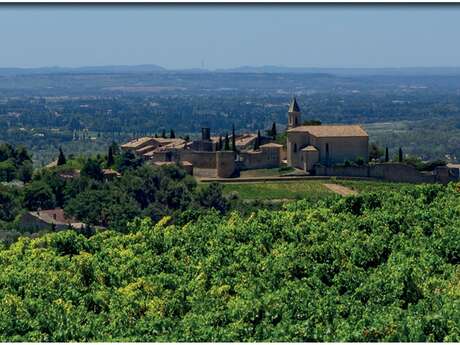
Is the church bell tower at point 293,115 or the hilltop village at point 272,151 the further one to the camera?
the church bell tower at point 293,115

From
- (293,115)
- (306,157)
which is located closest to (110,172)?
(306,157)

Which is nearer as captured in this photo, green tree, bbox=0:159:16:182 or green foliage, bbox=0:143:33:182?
green foliage, bbox=0:143:33:182

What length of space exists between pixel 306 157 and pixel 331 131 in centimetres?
165

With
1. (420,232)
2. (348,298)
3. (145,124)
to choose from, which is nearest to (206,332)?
(348,298)

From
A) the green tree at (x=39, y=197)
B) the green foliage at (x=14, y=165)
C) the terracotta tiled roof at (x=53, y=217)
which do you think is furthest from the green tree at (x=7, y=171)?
the terracotta tiled roof at (x=53, y=217)

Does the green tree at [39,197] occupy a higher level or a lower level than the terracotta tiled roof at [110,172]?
lower

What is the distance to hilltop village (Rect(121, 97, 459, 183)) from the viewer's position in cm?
4506

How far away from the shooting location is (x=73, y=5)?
9.77m

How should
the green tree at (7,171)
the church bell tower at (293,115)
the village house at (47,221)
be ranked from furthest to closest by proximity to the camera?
1. the green tree at (7,171)
2. the church bell tower at (293,115)
3. the village house at (47,221)

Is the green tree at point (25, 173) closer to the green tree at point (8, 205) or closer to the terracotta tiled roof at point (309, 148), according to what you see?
the green tree at point (8, 205)

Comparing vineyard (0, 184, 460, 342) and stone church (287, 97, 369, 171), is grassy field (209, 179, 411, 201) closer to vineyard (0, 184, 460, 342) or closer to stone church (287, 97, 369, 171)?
stone church (287, 97, 369, 171)

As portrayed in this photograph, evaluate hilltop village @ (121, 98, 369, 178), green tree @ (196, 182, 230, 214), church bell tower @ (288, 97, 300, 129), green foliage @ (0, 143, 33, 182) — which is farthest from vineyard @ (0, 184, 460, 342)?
green foliage @ (0, 143, 33, 182)

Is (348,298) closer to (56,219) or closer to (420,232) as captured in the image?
(420,232)

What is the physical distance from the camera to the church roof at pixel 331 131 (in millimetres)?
45469
